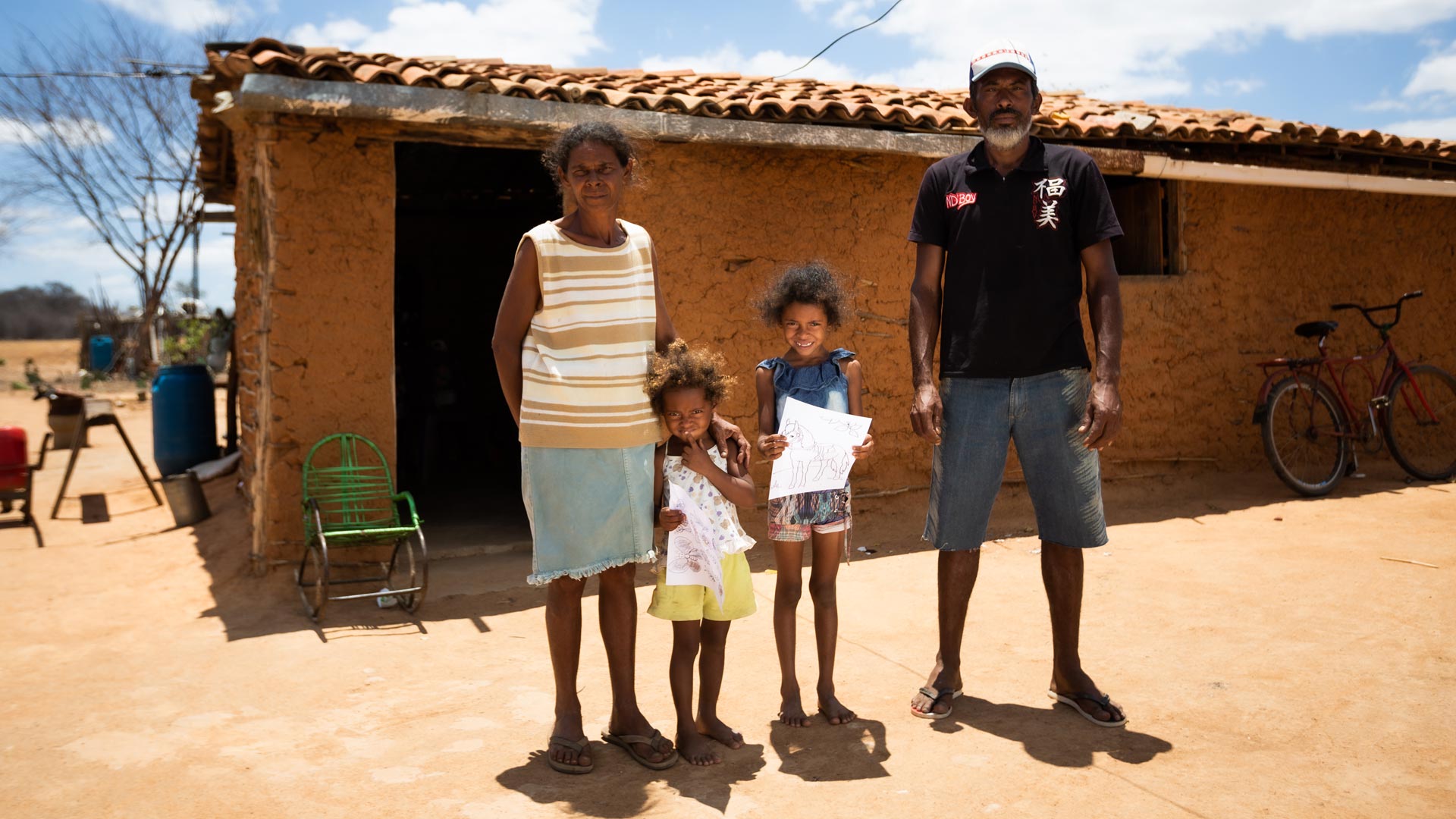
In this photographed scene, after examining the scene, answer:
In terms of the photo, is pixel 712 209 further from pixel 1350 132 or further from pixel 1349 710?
pixel 1350 132

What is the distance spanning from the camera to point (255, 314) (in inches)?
213

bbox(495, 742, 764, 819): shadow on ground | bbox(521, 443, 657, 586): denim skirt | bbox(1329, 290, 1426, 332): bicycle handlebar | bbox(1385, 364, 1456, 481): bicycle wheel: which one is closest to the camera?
bbox(495, 742, 764, 819): shadow on ground

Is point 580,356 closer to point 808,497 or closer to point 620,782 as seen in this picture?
point 808,497

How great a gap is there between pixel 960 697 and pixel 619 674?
1.16 m

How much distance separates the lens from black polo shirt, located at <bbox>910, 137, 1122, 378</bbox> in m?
2.98

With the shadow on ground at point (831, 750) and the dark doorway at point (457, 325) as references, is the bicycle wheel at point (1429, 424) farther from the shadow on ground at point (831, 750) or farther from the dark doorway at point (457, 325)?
the dark doorway at point (457, 325)

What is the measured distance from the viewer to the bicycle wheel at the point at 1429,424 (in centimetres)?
742

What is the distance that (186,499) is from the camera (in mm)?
6934

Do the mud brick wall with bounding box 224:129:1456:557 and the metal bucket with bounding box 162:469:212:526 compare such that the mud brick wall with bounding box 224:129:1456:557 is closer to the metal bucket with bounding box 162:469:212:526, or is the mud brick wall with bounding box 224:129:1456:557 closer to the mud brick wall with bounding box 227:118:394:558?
the mud brick wall with bounding box 227:118:394:558

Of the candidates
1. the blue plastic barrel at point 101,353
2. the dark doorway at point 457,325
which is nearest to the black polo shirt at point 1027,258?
the dark doorway at point 457,325

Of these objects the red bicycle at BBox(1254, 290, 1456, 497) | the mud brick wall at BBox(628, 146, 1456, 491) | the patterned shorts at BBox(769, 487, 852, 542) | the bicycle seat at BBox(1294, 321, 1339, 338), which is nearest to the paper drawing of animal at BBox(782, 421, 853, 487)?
the patterned shorts at BBox(769, 487, 852, 542)

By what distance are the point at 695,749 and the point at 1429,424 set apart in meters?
6.93

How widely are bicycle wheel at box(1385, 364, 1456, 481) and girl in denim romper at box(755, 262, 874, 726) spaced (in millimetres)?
6122

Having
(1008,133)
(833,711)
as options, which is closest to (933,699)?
(833,711)
